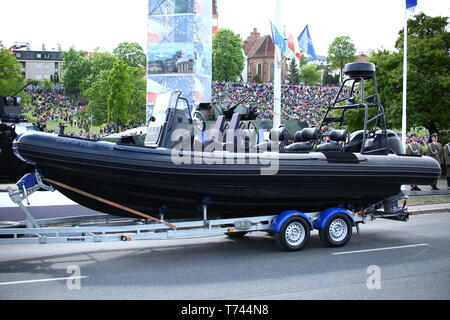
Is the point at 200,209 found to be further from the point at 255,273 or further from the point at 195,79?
the point at 195,79

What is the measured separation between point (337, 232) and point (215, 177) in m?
2.74

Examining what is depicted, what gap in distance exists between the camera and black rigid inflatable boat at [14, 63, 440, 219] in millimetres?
7113

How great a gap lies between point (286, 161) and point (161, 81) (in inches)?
1144

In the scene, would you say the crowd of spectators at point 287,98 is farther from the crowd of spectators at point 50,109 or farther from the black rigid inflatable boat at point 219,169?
the black rigid inflatable boat at point 219,169

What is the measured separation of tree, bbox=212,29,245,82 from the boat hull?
248 feet

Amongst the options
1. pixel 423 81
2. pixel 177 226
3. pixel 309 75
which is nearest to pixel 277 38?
pixel 177 226

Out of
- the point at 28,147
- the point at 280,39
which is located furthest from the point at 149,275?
the point at 280,39

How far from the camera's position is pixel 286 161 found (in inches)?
320

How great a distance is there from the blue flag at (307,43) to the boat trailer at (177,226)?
9.11 metres

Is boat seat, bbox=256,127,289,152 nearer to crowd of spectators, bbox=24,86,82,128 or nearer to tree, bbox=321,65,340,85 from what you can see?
crowd of spectators, bbox=24,86,82,128

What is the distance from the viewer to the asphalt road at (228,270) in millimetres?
6023

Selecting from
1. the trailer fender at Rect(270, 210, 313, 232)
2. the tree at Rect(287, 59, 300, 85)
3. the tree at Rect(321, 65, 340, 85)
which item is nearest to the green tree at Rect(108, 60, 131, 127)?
the trailer fender at Rect(270, 210, 313, 232)

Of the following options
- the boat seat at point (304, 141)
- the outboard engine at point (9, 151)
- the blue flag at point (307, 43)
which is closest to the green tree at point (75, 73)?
the blue flag at point (307, 43)

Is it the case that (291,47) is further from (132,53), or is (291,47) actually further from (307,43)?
(132,53)
